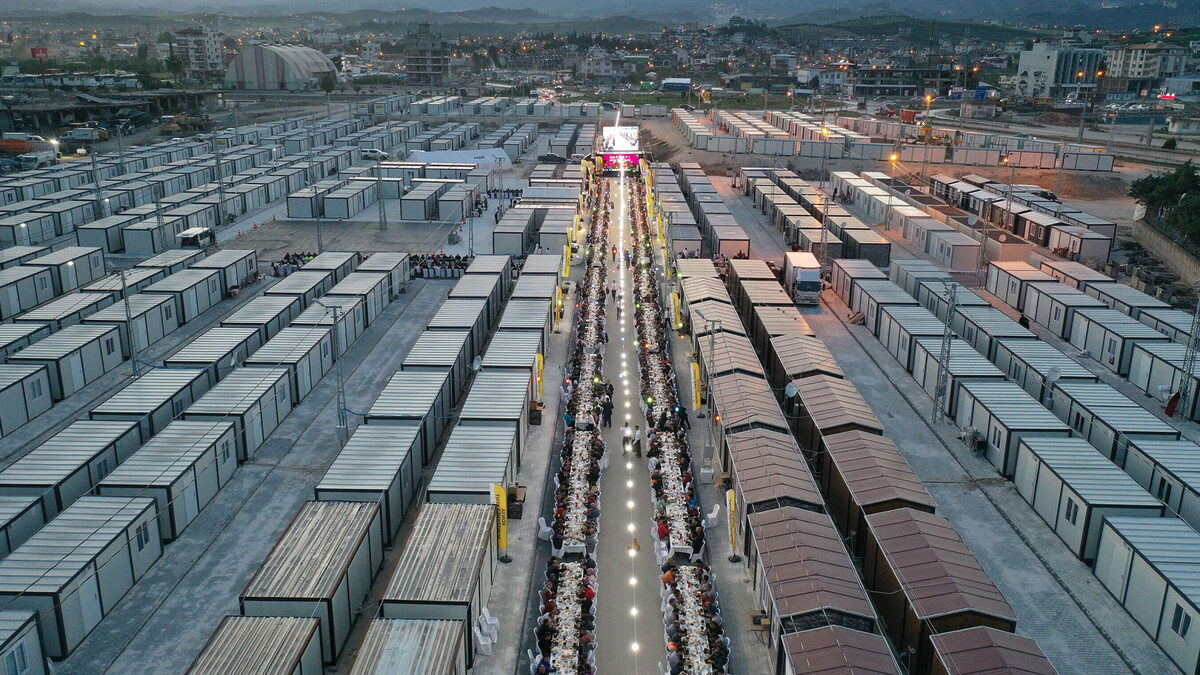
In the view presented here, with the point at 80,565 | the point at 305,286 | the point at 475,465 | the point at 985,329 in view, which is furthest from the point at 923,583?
the point at 305,286

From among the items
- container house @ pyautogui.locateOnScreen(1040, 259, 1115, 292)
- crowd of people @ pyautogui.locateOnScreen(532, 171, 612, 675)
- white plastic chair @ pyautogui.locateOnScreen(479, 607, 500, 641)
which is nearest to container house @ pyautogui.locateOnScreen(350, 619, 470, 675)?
white plastic chair @ pyautogui.locateOnScreen(479, 607, 500, 641)

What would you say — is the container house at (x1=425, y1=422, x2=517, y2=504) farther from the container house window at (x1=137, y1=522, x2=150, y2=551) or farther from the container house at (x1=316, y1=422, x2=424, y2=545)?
the container house window at (x1=137, y1=522, x2=150, y2=551)

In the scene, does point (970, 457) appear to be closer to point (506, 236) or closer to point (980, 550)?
point (980, 550)

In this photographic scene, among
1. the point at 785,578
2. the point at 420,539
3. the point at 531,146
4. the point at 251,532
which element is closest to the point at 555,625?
the point at 420,539

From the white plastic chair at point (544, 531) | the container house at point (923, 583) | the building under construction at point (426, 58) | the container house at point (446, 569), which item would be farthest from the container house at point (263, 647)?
the building under construction at point (426, 58)

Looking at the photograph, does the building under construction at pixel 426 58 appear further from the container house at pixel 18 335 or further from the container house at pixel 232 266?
the container house at pixel 18 335
